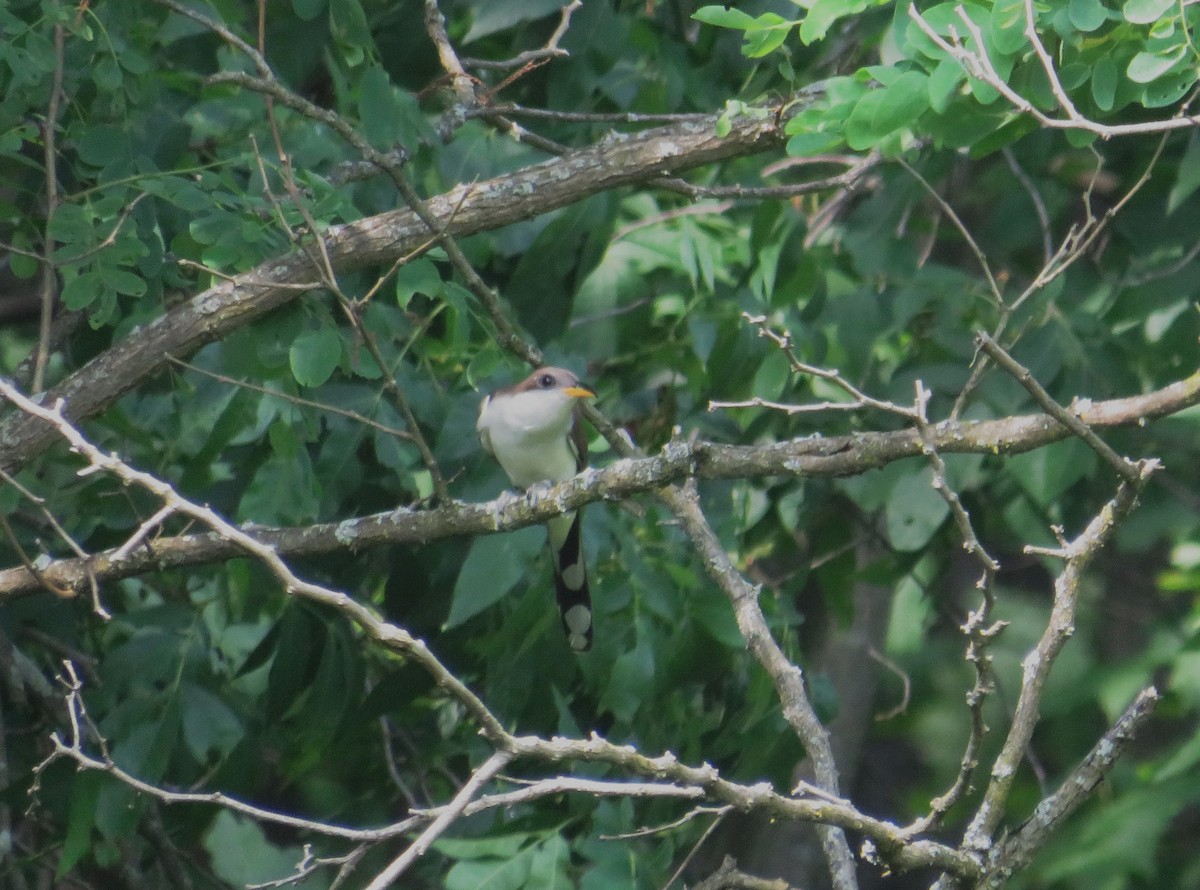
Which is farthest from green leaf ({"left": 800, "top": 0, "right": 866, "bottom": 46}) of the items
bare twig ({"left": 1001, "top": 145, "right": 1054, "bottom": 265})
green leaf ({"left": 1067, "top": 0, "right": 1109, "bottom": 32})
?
bare twig ({"left": 1001, "top": 145, "right": 1054, "bottom": 265})

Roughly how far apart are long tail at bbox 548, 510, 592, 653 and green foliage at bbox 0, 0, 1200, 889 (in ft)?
0.25

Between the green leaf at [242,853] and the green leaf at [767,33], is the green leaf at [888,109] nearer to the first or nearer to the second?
the green leaf at [767,33]

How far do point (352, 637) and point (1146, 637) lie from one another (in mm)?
4696

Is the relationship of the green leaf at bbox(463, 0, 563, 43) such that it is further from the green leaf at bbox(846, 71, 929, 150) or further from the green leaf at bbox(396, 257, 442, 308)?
the green leaf at bbox(846, 71, 929, 150)

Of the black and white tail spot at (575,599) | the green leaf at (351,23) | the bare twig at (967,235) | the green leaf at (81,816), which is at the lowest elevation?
the black and white tail spot at (575,599)

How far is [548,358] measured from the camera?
4.89 metres

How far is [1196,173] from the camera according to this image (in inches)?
180

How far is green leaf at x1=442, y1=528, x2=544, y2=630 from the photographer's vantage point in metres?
4.25

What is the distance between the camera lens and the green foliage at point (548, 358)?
3.88 m

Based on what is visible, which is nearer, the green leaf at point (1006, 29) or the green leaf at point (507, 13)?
the green leaf at point (1006, 29)

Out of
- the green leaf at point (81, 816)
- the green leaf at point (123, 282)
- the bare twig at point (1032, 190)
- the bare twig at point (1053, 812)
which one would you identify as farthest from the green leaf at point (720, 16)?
the green leaf at point (81, 816)

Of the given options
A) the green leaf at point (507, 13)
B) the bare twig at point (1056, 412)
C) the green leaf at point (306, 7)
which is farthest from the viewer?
the green leaf at point (507, 13)

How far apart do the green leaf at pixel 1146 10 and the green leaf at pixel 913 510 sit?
6.62ft

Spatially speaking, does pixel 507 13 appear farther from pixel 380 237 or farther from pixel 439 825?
pixel 439 825
